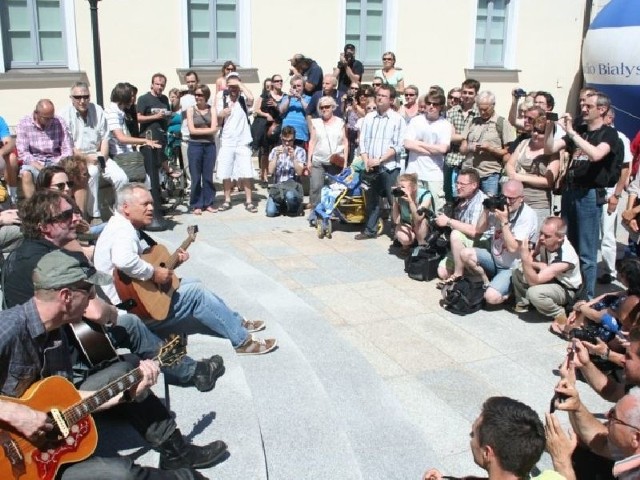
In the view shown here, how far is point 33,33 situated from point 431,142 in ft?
24.1

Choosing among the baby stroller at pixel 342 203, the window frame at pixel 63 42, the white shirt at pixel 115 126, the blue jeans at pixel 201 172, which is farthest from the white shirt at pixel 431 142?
the window frame at pixel 63 42

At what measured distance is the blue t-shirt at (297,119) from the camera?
→ 10.0m

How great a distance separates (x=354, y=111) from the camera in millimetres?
10133

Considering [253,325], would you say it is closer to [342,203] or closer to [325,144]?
[342,203]

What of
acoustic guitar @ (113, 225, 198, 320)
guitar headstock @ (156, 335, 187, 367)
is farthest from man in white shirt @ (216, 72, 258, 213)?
guitar headstock @ (156, 335, 187, 367)

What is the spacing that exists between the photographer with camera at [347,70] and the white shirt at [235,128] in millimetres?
2752

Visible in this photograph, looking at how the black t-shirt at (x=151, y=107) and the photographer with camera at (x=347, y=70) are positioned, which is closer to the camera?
the black t-shirt at (x=151, y=107)

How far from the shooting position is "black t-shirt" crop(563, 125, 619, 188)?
5.80 meters

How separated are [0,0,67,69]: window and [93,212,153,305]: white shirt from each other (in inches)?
314

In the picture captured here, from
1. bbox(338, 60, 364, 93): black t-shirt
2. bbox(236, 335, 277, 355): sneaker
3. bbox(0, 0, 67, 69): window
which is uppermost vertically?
bbox(0, 0, 67, 69): window

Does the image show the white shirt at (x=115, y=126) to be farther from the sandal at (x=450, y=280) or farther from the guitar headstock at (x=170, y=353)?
the guitar headstock at (x=170, y=353)

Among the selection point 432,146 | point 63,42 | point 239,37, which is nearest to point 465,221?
point 432,146

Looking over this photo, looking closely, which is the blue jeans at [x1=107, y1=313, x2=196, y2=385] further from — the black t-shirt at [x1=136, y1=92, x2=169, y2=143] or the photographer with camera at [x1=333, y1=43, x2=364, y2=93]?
the photographer with camera at [x1=333, y1=43, x2=364, y2=93]

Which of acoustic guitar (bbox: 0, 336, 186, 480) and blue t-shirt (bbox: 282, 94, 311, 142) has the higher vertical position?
blue t-shirt (bbox: 282, 94, 311, 142)
